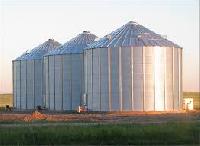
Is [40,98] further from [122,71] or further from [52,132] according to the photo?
[52,132]

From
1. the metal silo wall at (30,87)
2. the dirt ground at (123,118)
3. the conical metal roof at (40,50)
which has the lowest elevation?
the dirt ground at (123,118)

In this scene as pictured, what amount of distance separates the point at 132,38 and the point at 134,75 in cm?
576

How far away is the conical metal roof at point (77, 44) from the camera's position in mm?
75144

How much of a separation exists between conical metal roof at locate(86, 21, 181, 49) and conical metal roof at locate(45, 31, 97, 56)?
619cm

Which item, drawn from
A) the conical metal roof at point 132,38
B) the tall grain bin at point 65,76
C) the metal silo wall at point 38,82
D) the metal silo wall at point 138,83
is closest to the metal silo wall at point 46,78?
the tall grain bin at point 65,76

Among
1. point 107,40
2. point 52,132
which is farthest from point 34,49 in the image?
point 52,132

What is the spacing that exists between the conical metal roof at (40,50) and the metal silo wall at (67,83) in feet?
37.8

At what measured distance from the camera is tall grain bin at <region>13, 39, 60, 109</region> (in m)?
84.9

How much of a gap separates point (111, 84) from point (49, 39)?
93.5 ft

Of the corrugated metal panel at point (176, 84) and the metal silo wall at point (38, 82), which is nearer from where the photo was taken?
the corrugated metal panel at point (176, 84)

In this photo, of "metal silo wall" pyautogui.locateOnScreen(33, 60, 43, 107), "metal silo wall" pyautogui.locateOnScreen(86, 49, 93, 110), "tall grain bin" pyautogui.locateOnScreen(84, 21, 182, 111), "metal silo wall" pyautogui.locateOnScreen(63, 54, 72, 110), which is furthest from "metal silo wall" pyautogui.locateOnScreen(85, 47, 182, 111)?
"metal silo wall" pyautogui.locateOnScreen(33, 60, 43, 107)

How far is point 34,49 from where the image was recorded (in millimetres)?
89375

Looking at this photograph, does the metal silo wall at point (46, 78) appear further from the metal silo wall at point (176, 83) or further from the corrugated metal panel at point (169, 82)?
the metal silo wall at point (176, 83)

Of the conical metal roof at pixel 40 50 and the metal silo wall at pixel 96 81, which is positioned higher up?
the conical metal roof at pixel 40 50
